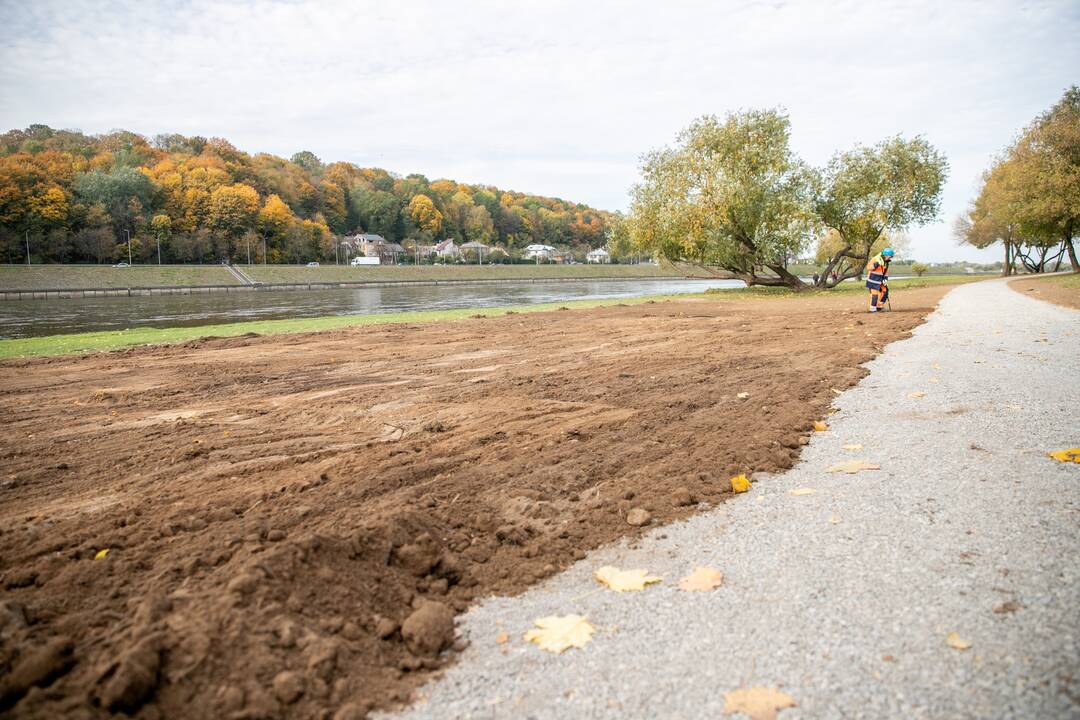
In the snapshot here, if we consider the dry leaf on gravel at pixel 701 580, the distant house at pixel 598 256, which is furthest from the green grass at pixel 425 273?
the dry leaf on gravel at pixel 701 580

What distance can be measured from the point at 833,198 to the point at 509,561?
4130cm

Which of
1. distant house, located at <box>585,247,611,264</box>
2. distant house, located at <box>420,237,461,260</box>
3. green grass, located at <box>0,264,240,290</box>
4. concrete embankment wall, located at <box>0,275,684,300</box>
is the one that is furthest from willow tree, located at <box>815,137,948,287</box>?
distant house, located at <box>585,247,611,264</box>

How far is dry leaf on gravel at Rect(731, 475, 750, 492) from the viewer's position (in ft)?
14.1

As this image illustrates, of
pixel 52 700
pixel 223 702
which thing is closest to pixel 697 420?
pixel 223 702

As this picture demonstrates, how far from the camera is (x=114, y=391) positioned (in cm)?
828

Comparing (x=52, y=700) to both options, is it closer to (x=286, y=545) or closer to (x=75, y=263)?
(x=286, y=545)

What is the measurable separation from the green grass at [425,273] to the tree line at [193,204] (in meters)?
12.1

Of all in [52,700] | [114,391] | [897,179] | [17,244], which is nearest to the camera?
[52,700]

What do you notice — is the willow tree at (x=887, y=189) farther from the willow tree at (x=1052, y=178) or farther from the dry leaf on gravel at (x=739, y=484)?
the dry leaf on gravel at (x=739, y=484)

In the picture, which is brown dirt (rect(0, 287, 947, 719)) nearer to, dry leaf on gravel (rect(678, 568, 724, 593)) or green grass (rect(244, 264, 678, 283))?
dry leaf on gravel (rect(678, 568, 724, 593))

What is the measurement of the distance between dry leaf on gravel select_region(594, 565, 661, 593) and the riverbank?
41.7m

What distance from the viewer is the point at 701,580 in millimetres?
3062

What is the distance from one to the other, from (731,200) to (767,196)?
2841 millimetres

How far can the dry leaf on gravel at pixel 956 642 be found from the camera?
7.77ft
